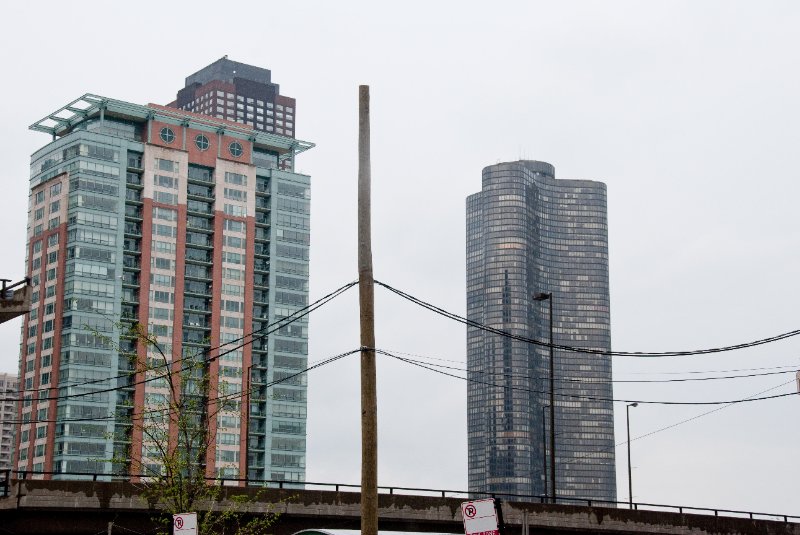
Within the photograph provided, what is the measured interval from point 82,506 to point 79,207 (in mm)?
159869

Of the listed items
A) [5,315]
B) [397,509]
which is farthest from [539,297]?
[5,315]

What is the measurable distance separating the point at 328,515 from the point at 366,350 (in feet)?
102

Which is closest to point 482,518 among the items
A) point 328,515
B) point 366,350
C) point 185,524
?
point 366,350

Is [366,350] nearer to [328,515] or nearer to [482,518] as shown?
[482,518]

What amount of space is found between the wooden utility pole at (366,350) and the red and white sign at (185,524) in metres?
6.79

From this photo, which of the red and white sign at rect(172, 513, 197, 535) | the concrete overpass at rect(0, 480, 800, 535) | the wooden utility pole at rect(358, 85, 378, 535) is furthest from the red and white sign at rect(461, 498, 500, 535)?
the concrete overpass at rect(0, 480, 800, 535)

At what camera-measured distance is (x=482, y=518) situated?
16562 millimetres

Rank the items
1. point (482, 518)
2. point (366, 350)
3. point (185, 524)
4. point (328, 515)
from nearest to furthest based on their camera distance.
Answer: point (482, 518) → point (366, 350) → point (185, 524) → point (328, 515)

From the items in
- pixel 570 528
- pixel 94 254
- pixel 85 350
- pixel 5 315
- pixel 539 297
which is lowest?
pixel 570 528

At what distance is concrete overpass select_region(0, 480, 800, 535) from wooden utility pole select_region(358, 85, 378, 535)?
26634mm

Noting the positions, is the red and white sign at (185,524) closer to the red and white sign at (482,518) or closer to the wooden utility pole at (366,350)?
the wooden utility pole at (366,350)

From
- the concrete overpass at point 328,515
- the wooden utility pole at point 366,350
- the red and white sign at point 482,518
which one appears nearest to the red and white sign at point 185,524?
the wooden utility pole at point 366,350

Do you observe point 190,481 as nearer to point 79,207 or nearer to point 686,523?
point 686,523

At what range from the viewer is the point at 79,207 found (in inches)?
7840
